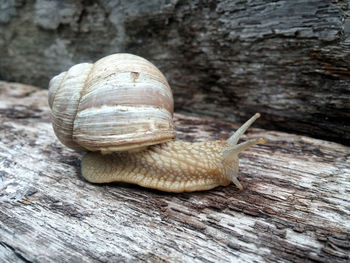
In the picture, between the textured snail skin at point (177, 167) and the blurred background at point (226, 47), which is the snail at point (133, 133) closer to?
the textured snail skin at point (177, 167)

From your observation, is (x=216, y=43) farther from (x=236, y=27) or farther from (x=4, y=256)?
(x=4, y=256)

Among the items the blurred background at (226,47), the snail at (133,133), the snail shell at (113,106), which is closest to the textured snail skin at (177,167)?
the snail at (133,133)

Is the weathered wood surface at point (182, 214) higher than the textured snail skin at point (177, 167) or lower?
lower

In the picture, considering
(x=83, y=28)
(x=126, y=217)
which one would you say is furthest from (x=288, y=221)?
(x=83, y=28)

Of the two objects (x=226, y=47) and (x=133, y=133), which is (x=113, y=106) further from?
(x=226, y=47)

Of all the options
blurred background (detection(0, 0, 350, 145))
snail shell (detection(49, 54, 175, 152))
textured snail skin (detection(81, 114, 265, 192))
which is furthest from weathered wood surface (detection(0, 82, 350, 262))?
blurred background (detection(0, 0, 350, 145))

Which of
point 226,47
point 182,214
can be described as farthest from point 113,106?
point 226,47
